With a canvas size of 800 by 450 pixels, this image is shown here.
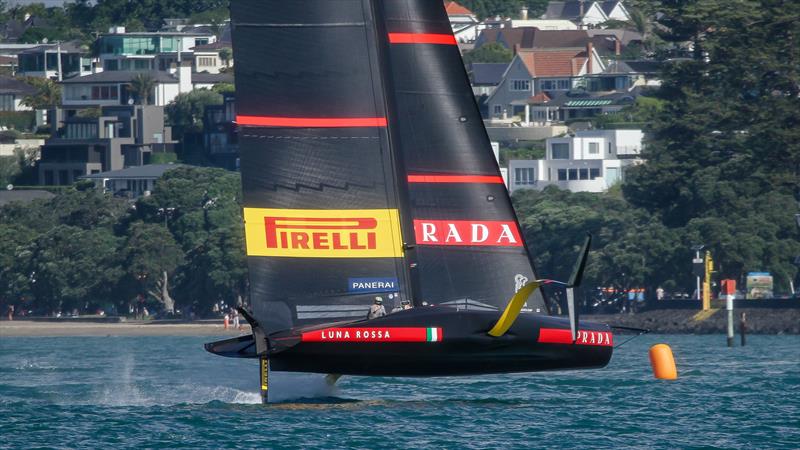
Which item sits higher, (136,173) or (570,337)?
(136,173)

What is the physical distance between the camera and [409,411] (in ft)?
92.4

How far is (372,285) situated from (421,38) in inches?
145

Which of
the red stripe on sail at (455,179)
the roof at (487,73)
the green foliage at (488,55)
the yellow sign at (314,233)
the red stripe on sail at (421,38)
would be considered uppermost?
the green foliage at (488,55)

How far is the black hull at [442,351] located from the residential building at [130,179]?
90875mm

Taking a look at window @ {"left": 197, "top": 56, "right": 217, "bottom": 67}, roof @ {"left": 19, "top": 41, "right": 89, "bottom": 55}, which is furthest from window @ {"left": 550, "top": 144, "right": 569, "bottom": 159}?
roof @ {"left": 19, "top": 41, "right": 89, "bottom": 55}

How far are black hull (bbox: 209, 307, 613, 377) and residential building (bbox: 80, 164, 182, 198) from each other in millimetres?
90875

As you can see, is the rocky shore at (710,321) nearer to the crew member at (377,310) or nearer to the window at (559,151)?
the window at (559,151)

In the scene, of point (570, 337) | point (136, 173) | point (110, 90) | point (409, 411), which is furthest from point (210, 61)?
point (570, 337)

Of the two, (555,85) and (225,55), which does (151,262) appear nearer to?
(555,85)

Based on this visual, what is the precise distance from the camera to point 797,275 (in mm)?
82562

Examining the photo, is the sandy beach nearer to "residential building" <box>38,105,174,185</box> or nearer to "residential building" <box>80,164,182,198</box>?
"residential building" <box>80,164,182,198</box>

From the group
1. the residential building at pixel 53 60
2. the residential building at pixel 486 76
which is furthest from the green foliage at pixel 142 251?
the residential building at pixel 53 60

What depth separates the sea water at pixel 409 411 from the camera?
82.8ft

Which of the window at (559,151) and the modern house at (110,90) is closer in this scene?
the window at (559,151)
